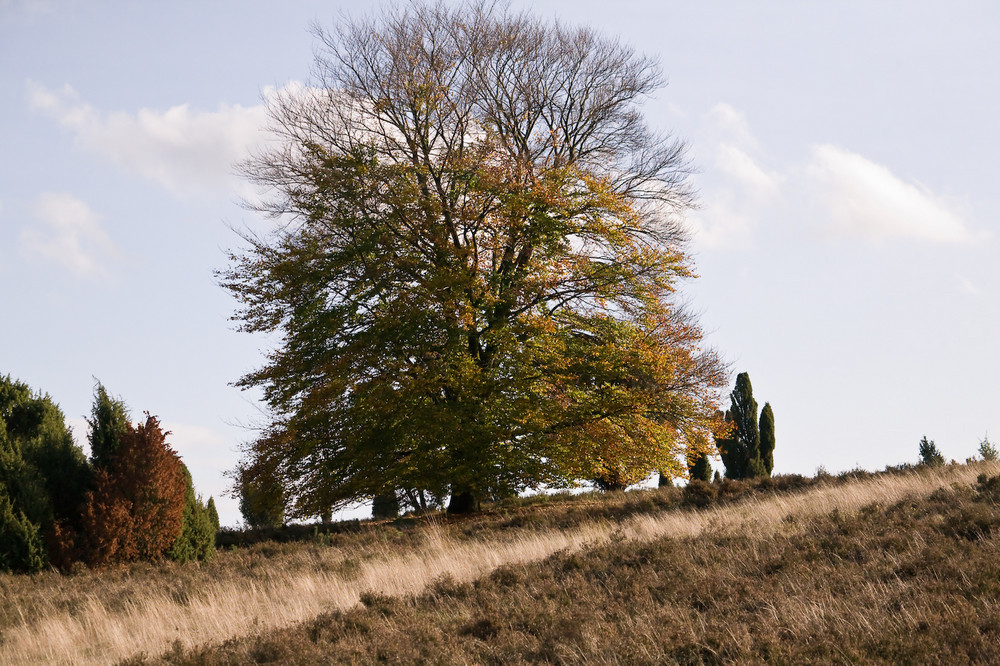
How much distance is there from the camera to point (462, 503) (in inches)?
901

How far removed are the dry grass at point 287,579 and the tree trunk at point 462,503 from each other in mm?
4486

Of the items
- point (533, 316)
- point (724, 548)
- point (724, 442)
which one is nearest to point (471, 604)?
point (724, 548)

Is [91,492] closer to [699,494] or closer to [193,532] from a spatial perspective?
[193,532]

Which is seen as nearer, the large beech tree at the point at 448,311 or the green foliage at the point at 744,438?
the large beech tree at the point at 448,311

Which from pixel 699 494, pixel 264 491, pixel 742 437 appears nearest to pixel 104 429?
pixel 264 491

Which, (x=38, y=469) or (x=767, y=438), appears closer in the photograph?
(x=38, y=469)

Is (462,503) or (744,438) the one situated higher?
(744,438)

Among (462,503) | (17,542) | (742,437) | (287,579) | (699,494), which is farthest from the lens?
(742,437)

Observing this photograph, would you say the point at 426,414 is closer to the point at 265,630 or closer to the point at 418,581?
the point at 418,581

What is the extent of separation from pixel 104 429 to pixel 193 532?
9.16 feet

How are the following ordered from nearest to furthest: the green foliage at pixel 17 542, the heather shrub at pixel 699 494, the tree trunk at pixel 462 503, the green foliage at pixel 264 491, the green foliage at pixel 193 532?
the green foliage at pixel 17 542 < the green foliage at pixel 193 532 < the heather shrub at pixel 699 494 < the green foliage at pixel 264 491 < the tree trunk at pixel 462 503

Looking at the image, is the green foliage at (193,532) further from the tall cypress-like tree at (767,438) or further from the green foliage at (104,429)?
the tall cypress-like tree at (767,438)

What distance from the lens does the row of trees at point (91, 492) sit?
15.3 meters

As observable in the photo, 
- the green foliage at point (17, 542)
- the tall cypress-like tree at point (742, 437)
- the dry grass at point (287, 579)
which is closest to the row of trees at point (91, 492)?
the green foliage at point (17, 542)
